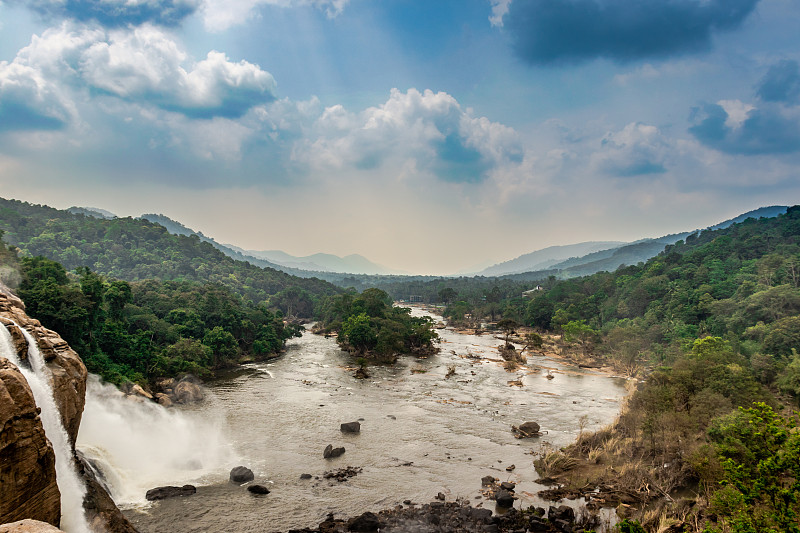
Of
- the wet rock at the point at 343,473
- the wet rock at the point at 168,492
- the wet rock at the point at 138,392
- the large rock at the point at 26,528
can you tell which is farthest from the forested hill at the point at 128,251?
the large rock at the point at 26,528

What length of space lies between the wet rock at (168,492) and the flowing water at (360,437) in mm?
401

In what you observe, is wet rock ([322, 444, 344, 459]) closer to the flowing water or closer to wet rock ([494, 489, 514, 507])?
the flowing water

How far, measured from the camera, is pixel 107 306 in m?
37.9

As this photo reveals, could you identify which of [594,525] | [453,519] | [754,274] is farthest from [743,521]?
[754,274]

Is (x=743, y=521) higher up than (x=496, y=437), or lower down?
higher up

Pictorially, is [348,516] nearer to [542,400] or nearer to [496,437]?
[496,437]

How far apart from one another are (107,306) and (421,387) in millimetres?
31946

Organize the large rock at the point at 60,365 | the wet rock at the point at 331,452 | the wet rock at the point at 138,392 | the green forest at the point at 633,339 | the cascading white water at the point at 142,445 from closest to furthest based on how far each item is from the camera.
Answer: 1. the large rock at the point at 60,365
2. the green forest at the point at 633,339
3. the cascading white water at the point at 142,445
4. the wet rock at the point at 331,452
5. the wet rock at the point at 138,392

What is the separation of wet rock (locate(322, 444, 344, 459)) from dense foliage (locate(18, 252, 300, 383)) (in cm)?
1706

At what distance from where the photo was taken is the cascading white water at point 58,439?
501 inches

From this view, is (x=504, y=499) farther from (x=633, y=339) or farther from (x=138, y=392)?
(x=633, y=339)

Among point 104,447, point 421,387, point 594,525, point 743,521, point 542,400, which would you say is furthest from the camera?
point 421,387

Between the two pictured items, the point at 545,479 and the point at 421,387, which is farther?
Result: the point at 421,387

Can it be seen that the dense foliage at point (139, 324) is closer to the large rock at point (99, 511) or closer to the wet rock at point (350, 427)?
the large rock at point (99, 511)
